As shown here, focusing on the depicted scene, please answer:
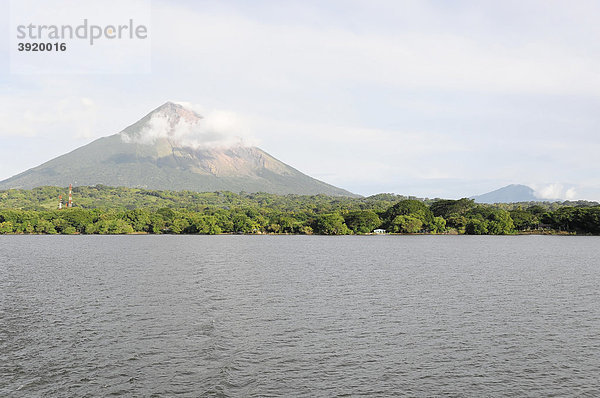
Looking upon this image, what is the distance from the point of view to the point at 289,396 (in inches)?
810

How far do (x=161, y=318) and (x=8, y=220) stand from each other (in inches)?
7841

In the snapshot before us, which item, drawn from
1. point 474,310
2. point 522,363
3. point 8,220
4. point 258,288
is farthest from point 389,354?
point 8,220

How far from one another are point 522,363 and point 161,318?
79.2 feet

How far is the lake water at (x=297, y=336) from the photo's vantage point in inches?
872

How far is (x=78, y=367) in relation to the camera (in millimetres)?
23922

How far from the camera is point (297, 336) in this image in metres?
30.2

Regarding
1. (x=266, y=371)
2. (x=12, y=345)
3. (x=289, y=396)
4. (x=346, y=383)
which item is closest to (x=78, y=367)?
(x=12, y=345)

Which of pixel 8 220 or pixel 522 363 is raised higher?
pixel 8 220

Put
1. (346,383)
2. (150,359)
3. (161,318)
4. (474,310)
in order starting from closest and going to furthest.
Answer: (346,383)
(150,359)
(161,318)
(474,310)

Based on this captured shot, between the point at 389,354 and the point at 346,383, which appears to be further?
the point at 389,354

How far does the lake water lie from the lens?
22.1m

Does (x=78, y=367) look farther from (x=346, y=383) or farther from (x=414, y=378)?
(x=414, y=378)

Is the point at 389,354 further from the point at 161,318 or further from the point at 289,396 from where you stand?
the point at 161,318

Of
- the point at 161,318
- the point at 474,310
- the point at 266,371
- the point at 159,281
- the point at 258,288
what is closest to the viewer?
the point at 266,371
